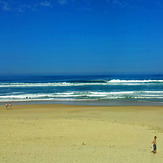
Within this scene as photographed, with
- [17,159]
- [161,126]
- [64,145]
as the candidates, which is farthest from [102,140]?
[161,126]

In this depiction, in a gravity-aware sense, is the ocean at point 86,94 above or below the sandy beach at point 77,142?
above

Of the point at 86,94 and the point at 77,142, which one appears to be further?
the point at 86,94

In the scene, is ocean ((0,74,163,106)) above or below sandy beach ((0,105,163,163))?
above

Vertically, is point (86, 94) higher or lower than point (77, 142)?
higher

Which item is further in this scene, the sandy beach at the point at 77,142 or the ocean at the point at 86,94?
the ocean at the point at 86,94

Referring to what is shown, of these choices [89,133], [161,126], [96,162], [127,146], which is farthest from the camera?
[161,126]

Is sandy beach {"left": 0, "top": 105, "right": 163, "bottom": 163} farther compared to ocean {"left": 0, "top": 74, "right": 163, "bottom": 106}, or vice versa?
ocean {"left": 0, "top": 74, "right": 163, "bottom": 106}

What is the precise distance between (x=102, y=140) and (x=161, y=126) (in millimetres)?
5110

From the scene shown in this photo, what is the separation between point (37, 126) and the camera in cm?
1219

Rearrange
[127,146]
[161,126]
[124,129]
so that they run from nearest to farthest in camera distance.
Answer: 1. [127,146]
2. [124,129]
3. [161,126]

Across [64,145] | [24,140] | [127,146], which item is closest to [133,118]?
[127,146]

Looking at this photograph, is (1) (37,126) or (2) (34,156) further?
(1) (37,126)

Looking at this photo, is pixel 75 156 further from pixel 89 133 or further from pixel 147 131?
pixel 147 131

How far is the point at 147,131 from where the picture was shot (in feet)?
37.4
